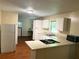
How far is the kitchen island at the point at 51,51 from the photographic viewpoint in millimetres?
2799

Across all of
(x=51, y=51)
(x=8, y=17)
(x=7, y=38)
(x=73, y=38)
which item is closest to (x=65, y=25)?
(x=73, y=38)

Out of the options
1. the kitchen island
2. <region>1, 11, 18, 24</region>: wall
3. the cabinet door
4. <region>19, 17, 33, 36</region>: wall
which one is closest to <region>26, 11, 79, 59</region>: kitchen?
the kitchen island

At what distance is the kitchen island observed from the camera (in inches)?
110

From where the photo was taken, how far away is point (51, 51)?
9.98ft

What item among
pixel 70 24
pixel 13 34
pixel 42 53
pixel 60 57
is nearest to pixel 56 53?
pixel 60 57

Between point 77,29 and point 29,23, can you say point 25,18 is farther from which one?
point 77,29

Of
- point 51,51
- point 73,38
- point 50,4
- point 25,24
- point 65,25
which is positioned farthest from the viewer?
point 25,24

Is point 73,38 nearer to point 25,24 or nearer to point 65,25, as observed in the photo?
point 65,25

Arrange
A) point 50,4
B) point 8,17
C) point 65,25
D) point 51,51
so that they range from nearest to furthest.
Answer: point 51,51 < point 50,4 < point 65,25 < point 8,17

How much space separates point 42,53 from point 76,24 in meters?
1.81

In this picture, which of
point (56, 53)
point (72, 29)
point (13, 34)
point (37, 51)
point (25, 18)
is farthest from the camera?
point (25, 18)

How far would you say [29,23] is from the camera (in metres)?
10.7

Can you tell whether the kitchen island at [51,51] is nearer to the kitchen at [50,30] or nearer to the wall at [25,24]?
the kitchen at [50,30]

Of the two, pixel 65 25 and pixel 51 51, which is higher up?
pixel 65 25
